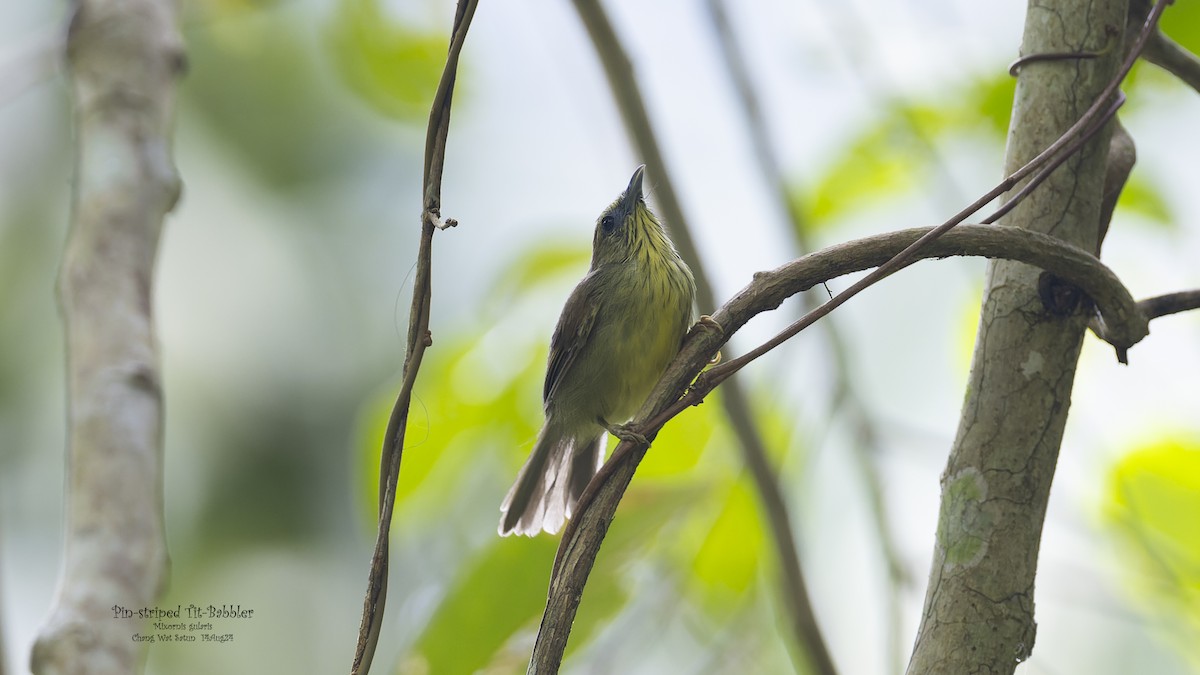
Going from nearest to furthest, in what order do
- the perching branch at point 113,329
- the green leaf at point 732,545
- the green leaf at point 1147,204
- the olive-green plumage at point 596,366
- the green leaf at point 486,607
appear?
the perching branch at point 113,329, the green leaf at point 486,607, the green leaf at point 1147,204, the green leaf at point 732,545, the olive-green plumage at point 596,366

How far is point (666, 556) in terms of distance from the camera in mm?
2674

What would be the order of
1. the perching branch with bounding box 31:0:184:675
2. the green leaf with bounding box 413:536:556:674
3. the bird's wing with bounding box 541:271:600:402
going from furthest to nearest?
1. the bird's wing with bounding box 541:271:600:402
2. the green leaf with bounding box 413:536:556:674
3. the perching branch with bounding box 31:0:184:675

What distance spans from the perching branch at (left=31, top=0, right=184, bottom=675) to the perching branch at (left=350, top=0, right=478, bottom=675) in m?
0.31

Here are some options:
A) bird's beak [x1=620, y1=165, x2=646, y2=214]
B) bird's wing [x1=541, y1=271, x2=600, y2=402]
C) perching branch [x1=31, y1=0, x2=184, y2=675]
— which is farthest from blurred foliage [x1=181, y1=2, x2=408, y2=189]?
perching branch [x1=31, y1=0, x2=184, y2=675]

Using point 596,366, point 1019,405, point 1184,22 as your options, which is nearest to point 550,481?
point 596,366

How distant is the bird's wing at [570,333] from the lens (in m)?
2.90

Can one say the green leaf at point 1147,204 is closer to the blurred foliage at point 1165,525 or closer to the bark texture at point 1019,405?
the blurred foliage at point 1165,525

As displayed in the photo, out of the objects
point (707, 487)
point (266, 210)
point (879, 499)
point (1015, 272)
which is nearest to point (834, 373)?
point (879, 499)

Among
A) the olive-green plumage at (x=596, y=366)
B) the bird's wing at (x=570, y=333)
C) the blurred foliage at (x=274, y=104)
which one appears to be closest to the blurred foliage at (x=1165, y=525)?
the olive-green plumage at (x=596, y=366)

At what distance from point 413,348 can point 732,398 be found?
49.8 inches

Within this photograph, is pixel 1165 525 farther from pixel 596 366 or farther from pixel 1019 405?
pixel 596 366

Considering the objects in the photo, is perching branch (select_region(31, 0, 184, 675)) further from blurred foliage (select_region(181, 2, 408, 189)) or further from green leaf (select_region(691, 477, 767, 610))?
blurred foliage (select_region(181, 2, 408, 189))

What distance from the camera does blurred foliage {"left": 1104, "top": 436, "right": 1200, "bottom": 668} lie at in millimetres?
2182

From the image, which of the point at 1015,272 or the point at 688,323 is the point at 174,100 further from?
the point at 1015,272
